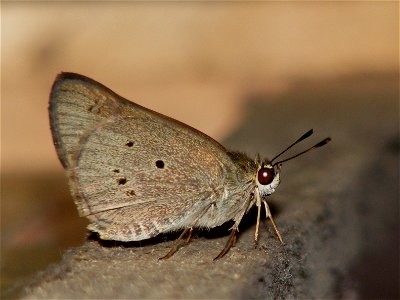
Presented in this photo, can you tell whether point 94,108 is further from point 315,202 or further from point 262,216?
point 315,202

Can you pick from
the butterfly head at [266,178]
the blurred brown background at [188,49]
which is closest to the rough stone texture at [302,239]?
the butterfly head at [266,178]

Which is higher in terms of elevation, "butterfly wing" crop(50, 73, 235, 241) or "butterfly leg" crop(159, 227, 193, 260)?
"butterfly wing" crop(50, 73, 235, 241)

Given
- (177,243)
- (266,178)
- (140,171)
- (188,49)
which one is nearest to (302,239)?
(266,178)

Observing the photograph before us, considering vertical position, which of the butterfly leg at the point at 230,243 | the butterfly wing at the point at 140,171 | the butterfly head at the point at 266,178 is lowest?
the butterfly leg at the point at 230,243

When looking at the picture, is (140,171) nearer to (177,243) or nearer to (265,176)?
(177,243)

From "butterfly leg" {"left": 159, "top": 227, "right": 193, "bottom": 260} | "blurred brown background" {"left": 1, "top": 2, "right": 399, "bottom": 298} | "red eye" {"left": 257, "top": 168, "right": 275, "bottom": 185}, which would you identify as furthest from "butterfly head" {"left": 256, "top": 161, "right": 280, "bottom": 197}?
"blurred brown background" {"left": 1, "top": 2, "right": 399, "bottom": 298}

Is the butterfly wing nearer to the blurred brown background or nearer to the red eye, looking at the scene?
the red eye

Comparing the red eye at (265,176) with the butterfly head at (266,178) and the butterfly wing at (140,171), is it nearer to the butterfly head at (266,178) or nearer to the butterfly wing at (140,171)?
the butterfly head at (266,178)
